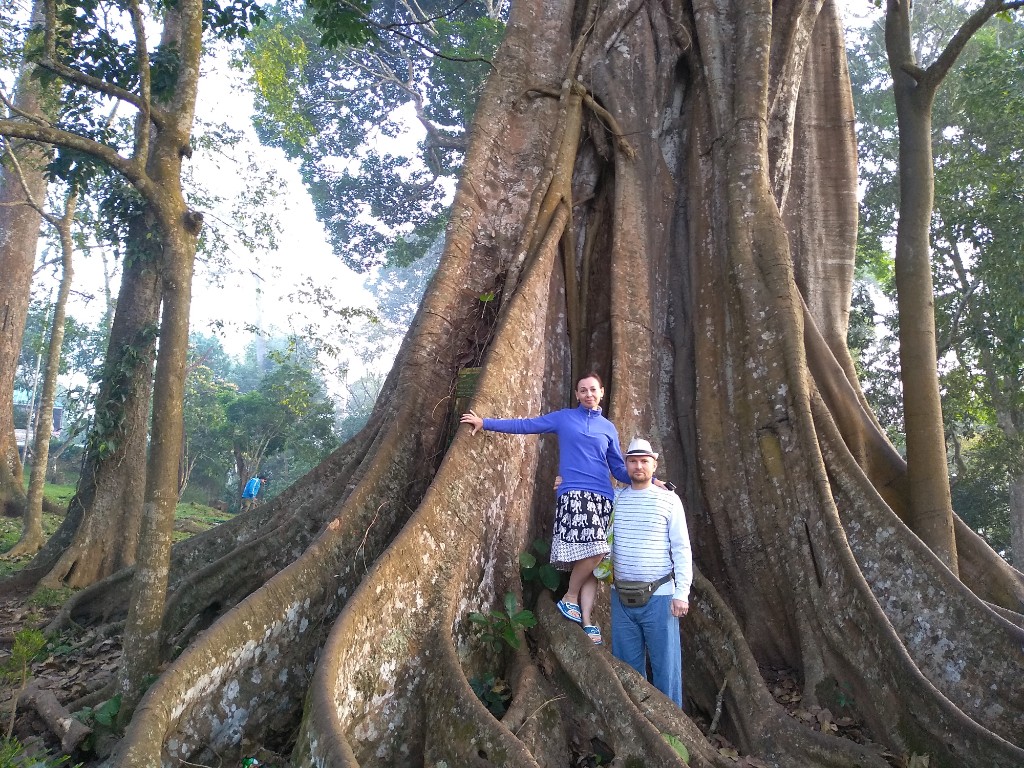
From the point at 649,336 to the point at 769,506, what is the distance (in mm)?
1544

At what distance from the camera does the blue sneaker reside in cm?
357

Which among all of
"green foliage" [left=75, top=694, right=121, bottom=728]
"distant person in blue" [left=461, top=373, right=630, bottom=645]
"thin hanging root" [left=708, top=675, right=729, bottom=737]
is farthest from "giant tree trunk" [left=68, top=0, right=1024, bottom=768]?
"green foliage" [left=75, top=694, right=121, bottom=728]

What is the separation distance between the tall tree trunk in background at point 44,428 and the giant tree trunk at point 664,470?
4213mm

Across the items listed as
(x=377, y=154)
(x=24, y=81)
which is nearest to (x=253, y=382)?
(x=377, y=154)

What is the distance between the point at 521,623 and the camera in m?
3.38

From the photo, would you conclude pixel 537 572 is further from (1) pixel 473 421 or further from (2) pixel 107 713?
(2) pixel 107 713

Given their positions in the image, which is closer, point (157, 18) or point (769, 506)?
point (769, 506)

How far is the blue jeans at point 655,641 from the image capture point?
338 centimetres

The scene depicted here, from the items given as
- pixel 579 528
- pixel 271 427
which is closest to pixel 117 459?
pixel 579 528

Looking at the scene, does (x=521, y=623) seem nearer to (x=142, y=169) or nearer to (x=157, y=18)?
(x=142, y=169)

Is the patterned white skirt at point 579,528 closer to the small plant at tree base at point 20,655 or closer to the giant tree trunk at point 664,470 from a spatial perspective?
the giant tree trunk at point 664,470

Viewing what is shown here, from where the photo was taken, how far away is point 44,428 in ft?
29.8

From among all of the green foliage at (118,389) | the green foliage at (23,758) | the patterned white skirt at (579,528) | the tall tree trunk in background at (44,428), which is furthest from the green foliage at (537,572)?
the tall tree trunk in background at (44,428)

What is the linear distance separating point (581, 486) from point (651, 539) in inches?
19.7
